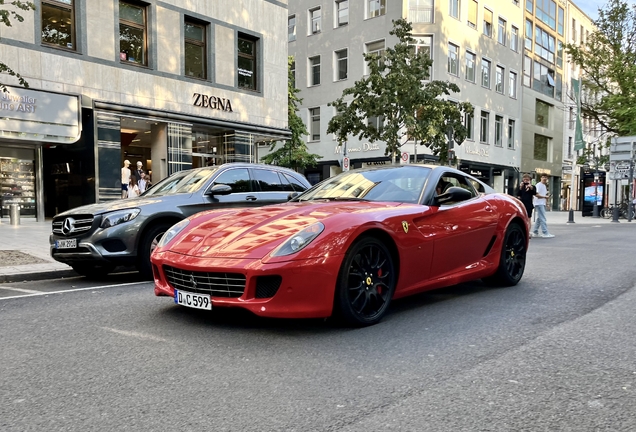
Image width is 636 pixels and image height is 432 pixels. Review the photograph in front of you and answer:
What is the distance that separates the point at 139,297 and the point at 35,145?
13.4 metres

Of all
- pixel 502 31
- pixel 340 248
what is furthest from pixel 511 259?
pixel 502 31

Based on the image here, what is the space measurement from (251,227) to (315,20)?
116 feet

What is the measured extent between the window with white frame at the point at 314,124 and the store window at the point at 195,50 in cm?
1786

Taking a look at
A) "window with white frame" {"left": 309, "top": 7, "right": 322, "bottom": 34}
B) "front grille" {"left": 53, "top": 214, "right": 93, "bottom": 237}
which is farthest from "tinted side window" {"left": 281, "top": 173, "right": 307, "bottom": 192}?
"window with white frame" {"left": 309, "top": 7, "right": 322, "bottom": 34}

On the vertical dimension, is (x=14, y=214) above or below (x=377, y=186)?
below

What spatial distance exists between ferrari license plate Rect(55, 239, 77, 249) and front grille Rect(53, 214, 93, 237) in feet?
0.27

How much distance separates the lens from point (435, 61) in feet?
105

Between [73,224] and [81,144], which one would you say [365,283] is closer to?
[73,224]

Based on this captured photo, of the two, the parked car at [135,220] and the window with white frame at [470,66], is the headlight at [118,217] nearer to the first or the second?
the parked car at [135,220]

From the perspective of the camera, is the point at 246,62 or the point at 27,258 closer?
the point at 27,258

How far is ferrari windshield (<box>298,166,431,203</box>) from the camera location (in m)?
5.26

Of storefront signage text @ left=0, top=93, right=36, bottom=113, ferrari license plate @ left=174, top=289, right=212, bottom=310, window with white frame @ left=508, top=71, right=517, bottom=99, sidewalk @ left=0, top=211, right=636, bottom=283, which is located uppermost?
window with white frame @ left=508, top=71, right=517, bottom=99

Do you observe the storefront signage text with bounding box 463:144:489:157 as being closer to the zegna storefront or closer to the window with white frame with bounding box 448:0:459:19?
the window with white frame with bounding box 448:0:459:19

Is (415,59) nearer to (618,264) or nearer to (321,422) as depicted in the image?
(618,264)
